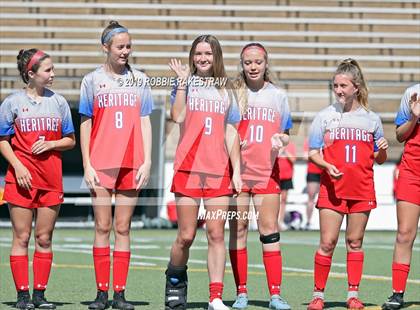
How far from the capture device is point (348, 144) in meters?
7.15

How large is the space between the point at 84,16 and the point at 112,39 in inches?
570

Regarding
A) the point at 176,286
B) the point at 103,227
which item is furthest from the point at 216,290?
the point at 103,227

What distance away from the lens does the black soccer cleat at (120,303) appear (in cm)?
682

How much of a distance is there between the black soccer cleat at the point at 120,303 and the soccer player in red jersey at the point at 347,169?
117cm

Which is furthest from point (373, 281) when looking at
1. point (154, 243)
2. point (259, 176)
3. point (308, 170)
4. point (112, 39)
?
point (308, 170)

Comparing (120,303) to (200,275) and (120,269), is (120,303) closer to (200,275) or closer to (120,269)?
(120,269)

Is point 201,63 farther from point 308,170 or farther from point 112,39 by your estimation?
point 308,170

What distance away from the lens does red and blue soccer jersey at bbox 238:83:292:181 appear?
7262 millimetres

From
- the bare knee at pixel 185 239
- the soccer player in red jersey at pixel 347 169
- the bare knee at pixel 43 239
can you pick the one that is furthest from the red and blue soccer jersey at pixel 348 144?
the bare knee at pixel 43 239

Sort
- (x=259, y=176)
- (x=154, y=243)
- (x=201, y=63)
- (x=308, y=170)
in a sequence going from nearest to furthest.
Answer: (x=201, y=63) < (x=259, y=176) < (x=154, y=243) < (x=308, y=170)

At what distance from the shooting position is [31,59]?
7.08 meters

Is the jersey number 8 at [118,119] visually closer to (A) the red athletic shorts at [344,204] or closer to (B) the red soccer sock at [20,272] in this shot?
(B) the red soccer sock at [20,272]

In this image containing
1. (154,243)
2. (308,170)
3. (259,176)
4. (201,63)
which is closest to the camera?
(201,63)

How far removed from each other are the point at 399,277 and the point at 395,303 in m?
0.25
